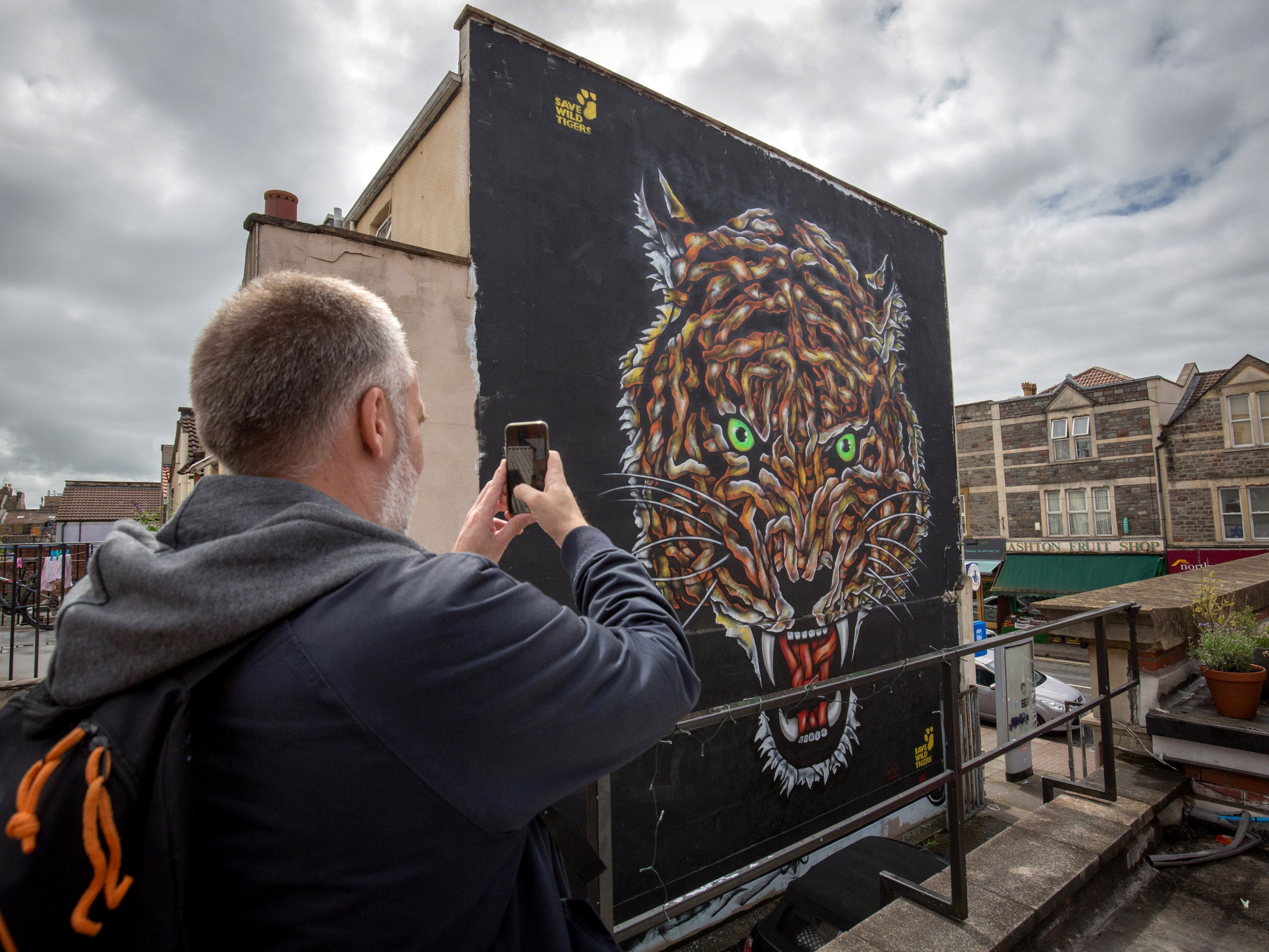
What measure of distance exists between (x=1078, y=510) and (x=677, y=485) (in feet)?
79.8

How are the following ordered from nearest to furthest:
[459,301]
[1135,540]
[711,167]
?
[459,301] → [711,167] → [1135,540]

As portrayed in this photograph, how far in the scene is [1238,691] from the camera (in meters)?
3.29

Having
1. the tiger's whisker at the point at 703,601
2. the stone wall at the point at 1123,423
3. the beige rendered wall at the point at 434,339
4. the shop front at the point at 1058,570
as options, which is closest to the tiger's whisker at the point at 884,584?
the tiger's whisker at the point at 703,601

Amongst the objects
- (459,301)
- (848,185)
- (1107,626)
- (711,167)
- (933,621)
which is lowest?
(933,621)

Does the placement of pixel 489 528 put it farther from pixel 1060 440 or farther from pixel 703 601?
pixel 1060 440

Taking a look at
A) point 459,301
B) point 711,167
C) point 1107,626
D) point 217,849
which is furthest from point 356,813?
point 711,167

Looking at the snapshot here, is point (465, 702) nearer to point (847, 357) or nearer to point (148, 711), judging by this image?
point (148, 711)

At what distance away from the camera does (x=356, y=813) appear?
29.6 inches

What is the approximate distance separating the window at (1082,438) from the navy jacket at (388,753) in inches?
1097

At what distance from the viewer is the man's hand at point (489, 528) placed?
140cm

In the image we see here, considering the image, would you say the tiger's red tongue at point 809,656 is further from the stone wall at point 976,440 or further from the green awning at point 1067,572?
the stone wall at point 976,440

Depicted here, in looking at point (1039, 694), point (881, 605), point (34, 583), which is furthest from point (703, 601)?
point (34, 583)

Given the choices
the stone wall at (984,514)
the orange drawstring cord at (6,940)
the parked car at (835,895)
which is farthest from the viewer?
the stone wall at (984,514)

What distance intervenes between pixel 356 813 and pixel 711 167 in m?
5.82
